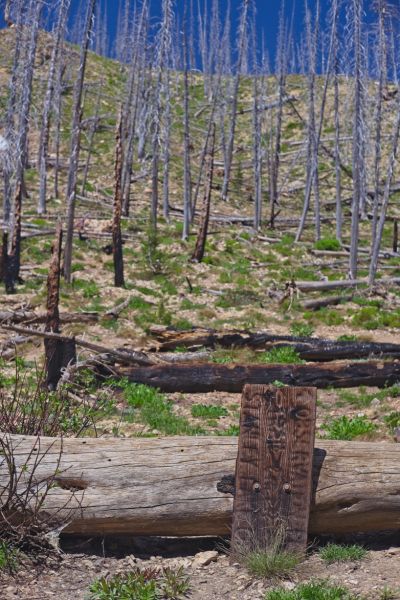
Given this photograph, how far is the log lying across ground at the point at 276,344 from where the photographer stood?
13273 mm

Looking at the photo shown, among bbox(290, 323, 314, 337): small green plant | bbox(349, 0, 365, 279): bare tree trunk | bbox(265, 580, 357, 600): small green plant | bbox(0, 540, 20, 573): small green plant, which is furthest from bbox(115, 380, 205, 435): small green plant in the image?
bbox(349, 0, 365, 279): bare tree trunk

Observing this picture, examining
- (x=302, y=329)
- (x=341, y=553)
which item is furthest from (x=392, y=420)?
(x=302, y=329)

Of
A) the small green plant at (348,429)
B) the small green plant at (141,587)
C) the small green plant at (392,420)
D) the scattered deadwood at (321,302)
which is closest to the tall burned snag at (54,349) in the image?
the small green plant at (348,429)

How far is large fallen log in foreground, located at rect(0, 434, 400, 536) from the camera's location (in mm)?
5336

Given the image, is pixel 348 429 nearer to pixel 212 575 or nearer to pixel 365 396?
pixel 365 396

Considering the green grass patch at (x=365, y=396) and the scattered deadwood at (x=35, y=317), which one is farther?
the scattered deadwood at (x=35, y=317)

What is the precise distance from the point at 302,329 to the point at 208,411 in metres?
7.04

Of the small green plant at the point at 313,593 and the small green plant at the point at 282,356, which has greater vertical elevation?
the small green plant at the point at 282,356

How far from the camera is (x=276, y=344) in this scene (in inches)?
539

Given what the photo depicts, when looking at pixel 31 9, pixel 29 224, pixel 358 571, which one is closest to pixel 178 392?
pixel 358 571

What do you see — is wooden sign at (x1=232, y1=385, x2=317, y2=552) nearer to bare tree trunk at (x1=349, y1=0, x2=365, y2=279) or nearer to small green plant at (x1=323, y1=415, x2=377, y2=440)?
small green plant at (x1=323, y1=415, x2=377, y2=440)

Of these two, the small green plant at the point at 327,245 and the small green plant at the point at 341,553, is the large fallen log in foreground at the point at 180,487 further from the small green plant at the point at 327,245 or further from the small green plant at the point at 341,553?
the small green plant at the point at 327,245

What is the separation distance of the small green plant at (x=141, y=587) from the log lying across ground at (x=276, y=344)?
8.82m

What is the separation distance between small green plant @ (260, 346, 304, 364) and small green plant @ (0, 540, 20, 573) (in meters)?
8.27
